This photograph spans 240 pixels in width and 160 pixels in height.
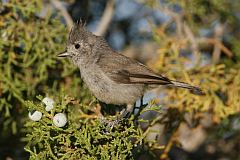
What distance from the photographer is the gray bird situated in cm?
456

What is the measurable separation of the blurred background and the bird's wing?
31 cm

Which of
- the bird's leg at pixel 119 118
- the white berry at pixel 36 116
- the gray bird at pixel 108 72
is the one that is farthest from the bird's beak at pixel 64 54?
the white berry at pixel 36 116

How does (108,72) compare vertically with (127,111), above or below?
above

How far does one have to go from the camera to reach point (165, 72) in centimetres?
517

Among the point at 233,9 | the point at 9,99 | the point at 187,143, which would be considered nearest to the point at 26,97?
the point at 9,99

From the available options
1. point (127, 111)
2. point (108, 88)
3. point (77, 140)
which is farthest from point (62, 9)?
point (77, 140)

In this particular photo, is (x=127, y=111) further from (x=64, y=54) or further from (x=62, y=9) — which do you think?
(x=62, y=9)

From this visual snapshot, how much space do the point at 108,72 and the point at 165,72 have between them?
2.34ft

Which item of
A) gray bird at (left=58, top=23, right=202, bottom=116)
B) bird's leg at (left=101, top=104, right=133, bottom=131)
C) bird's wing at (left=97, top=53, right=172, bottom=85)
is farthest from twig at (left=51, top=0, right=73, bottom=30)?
bird's leg at (left=101, top=104, right=133, bottom=131)

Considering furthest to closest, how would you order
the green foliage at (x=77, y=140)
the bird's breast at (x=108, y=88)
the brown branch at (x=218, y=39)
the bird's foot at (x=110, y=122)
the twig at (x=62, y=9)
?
the brown branch at (x=218, y=39)
the twig at (x=62, y=9)
the bird's breast at (x=108, y=88)
the bird's foot at (x=110, y=122)
the green foliage at (x=77, y=140)

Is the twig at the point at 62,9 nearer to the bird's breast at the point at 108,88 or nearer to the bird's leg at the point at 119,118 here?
the bird's breast at the point at 108,88

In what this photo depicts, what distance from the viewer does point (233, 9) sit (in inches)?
227

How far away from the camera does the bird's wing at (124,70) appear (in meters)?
4.67

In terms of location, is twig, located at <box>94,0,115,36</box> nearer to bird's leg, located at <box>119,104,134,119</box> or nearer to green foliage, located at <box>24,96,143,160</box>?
bird's leg, located at <box>119,104,134,119</box>
